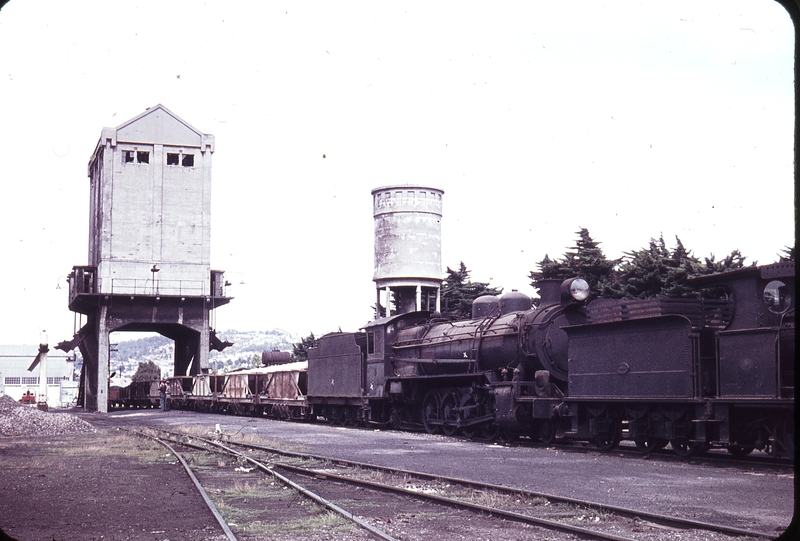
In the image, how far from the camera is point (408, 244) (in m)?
41.2

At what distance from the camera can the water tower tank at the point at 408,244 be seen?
135 ft

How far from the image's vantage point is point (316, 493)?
11547 mm

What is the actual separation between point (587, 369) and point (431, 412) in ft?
25.0

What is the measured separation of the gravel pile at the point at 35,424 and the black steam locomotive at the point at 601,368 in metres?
9.38

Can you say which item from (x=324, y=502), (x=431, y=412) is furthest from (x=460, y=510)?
(x=431, y=412)

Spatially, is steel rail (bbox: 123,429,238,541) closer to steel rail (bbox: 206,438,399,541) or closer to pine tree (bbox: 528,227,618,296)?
steel rail (bbox: 206,438,399,541)

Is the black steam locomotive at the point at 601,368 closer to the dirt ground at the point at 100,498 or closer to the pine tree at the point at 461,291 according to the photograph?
the dirt ground at the point at 100,498

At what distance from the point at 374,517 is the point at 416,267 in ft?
104

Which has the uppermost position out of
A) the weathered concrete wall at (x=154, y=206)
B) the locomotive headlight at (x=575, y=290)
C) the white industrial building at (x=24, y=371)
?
Result: the weathered concrete wall at (x=154, y=206)

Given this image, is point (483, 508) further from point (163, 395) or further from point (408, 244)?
point (163, 395)

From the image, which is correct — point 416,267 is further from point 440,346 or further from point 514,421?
point 514,421

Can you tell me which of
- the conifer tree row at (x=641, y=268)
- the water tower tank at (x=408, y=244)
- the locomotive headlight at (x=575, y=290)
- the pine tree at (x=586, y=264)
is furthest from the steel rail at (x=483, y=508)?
the water tower tank at (x=408, y=244)

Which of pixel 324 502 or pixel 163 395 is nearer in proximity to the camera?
pixel 324 502

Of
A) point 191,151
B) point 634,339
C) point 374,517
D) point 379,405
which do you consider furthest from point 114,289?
point 374,517
